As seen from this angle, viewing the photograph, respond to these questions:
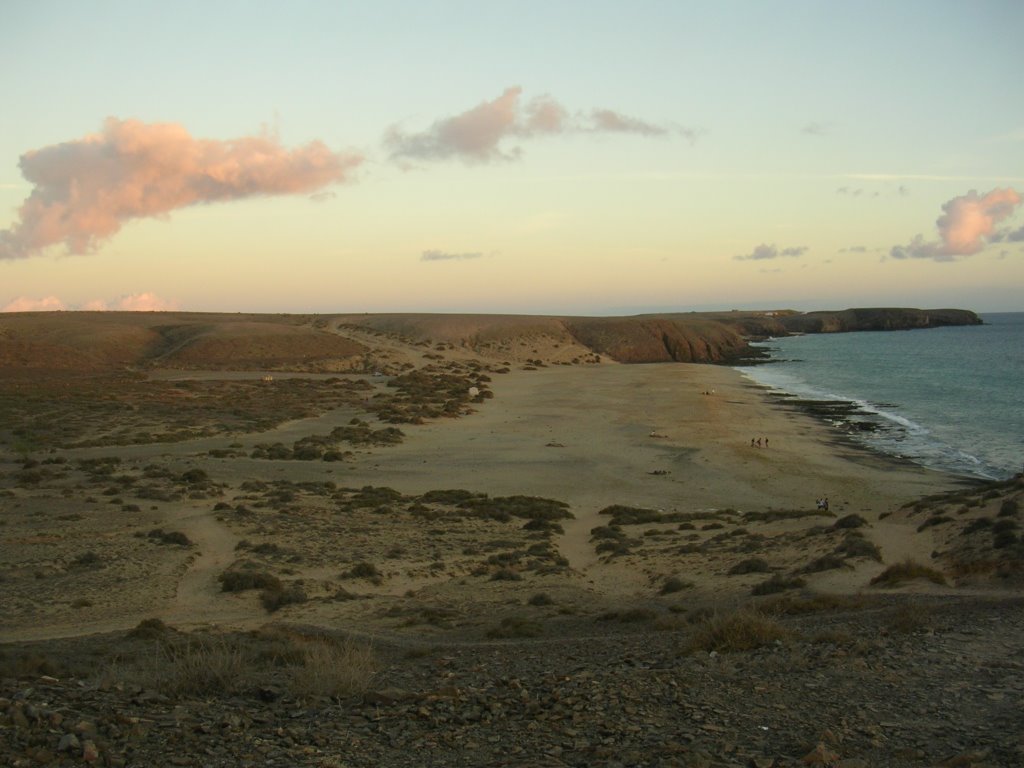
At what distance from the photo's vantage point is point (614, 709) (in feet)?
28.3

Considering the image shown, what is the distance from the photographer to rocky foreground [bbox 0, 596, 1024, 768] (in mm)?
7355

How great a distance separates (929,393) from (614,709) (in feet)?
211

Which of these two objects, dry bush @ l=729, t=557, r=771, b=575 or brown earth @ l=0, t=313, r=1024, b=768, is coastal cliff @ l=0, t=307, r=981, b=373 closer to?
brown earth @ l=0, t=313, r=1024, b=768

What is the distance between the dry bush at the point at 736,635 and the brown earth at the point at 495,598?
0.12 feet

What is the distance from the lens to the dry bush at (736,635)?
10.4 metres

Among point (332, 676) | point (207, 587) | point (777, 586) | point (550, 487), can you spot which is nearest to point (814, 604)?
point (777, 586)

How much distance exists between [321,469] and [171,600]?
1711cm

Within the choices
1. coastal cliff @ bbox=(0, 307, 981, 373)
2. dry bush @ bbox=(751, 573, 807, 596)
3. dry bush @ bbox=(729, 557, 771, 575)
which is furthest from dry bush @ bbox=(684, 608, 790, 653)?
coastal cliff @ bbox=(0, 307, 981, 373)

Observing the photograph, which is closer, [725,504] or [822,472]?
[725,504]

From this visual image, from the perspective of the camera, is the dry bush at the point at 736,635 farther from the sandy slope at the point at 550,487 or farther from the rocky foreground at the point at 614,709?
the sandy slope at the point at 550,487

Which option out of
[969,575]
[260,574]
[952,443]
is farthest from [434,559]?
[952,443]

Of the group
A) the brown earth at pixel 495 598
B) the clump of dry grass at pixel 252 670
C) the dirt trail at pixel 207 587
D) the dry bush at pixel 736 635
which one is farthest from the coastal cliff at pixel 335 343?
the dry bush at pixel 736 635

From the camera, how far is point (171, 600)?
53.7ft

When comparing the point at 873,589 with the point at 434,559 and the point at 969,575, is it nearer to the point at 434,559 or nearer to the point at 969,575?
the point at 969,575
